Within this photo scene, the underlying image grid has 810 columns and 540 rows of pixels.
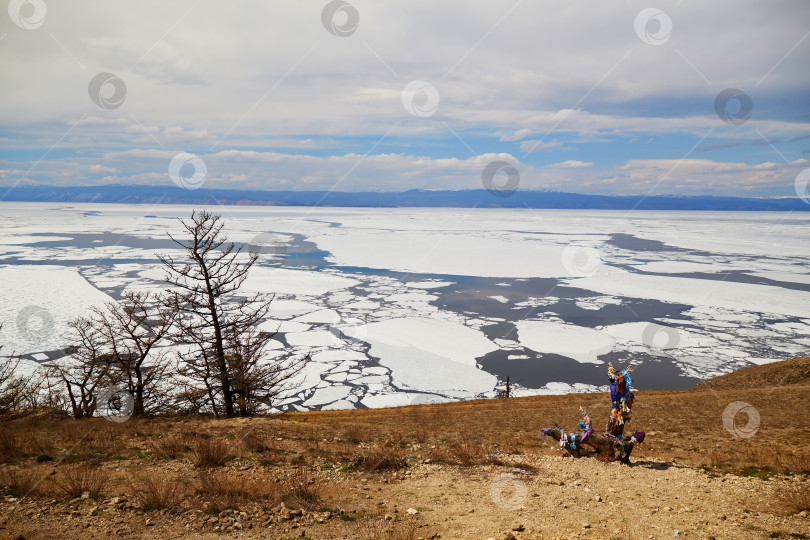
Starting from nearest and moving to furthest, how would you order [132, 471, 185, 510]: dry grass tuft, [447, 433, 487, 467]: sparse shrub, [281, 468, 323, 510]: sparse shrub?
1. [132, 471, 185, 510]: dry grass tuft
2. [281, 468, 323, 510]: sparse shrub
3. [447, 433, 487, 467]: sparse shrub

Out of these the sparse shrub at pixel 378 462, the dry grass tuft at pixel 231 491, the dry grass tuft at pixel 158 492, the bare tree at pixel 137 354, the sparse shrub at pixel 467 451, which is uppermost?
the bare tree at pixel 137 354

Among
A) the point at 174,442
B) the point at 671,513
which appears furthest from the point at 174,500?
the point at 671,513

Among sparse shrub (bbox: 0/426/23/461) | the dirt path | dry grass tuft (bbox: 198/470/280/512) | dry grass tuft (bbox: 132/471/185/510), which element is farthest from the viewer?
sparse shrub (bbox: 0/426/23/461)

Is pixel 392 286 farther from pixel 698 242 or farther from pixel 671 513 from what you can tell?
pixel 698 242

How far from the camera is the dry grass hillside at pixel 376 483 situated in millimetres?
5727

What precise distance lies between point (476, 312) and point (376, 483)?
29820mm

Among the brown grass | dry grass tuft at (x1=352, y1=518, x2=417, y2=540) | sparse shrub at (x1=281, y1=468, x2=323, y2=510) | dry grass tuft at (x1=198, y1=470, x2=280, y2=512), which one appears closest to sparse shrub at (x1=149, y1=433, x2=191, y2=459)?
the brown grass

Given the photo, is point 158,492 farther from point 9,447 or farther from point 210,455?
point 9,447

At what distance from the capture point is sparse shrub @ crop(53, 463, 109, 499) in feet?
20.4

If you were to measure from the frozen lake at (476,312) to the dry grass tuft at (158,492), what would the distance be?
13.2 metres

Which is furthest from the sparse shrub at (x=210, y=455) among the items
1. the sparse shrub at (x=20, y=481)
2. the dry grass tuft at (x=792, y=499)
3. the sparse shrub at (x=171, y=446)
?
the dry grass tuft at (x=792, y=499)

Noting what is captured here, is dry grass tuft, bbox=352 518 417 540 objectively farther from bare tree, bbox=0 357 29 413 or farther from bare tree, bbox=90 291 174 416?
bare tree, bbox=0 357 29 413

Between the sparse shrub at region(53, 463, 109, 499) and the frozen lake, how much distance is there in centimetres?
1295

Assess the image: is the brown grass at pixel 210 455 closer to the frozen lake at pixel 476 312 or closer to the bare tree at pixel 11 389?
Answer: the bare tree at pixel 11 389
